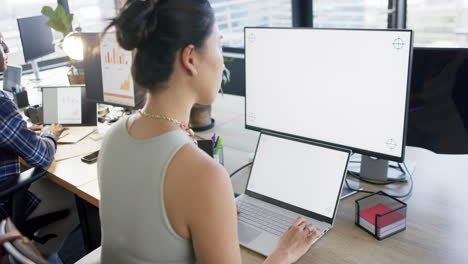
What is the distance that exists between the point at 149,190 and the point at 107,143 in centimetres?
19

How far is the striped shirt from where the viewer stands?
1549mm

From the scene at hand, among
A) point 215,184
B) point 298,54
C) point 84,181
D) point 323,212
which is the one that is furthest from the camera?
point 84,181

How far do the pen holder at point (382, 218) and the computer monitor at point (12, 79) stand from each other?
7.57 feet

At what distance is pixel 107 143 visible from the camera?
100 centimetres

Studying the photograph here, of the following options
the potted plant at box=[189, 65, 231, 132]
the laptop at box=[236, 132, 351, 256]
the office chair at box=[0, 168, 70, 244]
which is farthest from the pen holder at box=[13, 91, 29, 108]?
the laptop at box=[236, 132, 351, 256]

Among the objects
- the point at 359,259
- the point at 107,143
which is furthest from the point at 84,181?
the point at 359,259

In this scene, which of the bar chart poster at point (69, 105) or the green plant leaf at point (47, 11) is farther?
the green plant leaf at point (47, 11)

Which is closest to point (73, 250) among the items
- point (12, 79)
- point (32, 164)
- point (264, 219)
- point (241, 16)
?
point (32, 164)

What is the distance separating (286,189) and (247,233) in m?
0.19

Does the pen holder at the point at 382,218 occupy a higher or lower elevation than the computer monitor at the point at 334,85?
lower

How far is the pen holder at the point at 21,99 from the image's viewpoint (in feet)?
8.59

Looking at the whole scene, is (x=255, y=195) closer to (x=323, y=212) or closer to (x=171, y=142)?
(x=323, y=212)

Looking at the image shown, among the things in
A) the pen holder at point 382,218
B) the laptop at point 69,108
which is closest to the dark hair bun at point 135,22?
the pen holder at point 382,218

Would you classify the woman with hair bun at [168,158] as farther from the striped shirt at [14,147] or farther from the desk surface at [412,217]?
the striped shirt at [14,147]
